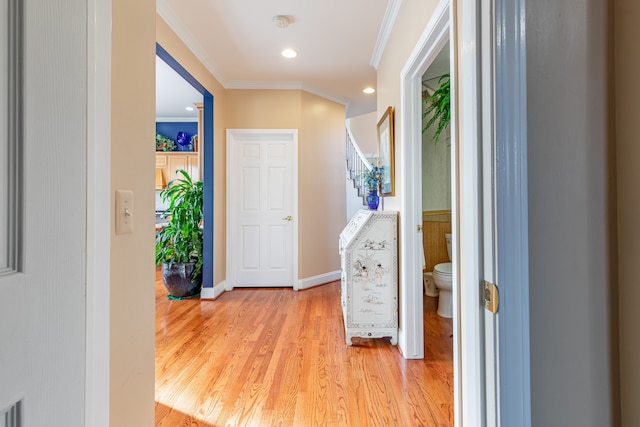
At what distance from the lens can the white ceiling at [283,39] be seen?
2.32 metres

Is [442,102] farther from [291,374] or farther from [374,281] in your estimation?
[291,374]

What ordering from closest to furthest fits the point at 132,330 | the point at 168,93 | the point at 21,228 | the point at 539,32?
the point at 21,228
the point at 539,32
the point at 132,330
the point at 168,93

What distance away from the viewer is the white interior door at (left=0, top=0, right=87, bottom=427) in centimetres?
40

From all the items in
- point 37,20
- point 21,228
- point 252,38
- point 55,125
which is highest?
point 252,38

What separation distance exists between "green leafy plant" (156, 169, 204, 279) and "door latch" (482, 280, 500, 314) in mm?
3472

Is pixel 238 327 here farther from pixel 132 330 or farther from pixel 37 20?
pixel 37 20

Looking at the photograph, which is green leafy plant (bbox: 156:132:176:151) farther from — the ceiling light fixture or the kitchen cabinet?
the ceiling light fixture

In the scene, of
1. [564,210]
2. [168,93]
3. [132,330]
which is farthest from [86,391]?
[168,93]

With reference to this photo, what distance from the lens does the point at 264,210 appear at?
3840 millimetres

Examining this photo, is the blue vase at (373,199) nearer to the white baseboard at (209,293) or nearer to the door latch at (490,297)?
the white baseboard at (209,293)

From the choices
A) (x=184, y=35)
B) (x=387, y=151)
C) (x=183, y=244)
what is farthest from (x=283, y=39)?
(x=183, y=244)

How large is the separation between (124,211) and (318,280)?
336 centimetres

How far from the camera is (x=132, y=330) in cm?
81

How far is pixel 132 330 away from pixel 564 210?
1089 mm
